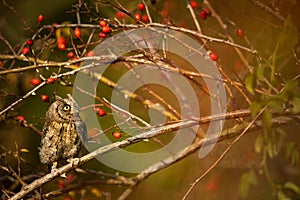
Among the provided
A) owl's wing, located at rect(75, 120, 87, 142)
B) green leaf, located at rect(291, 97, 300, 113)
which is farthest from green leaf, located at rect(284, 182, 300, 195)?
owl's wing, located at rect(75, 120, 87, 142)

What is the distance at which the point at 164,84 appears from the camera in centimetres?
219

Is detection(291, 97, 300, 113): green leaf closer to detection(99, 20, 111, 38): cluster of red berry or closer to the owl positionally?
detection(99, 20, 111, 38): cluster of red berry

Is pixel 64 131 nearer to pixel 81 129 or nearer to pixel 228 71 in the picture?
pixel 81 129

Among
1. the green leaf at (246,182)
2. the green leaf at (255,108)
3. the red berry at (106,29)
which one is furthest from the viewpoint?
the red berry at (106,29)

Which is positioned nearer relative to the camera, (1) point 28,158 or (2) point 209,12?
(2) point 209,12

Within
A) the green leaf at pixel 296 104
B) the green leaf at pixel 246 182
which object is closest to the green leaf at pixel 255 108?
the green leaf at pixel 296 104

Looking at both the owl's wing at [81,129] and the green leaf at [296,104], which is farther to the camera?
the owl's wing at [81,129]

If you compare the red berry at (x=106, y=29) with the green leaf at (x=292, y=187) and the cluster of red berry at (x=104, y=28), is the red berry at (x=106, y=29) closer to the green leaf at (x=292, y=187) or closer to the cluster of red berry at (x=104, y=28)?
the cluster of red berry at (x=104, y=28)

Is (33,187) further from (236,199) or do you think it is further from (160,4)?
(160,4)

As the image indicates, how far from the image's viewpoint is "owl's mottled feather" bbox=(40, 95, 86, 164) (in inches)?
73.7

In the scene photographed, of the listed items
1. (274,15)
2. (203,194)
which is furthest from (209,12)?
(203,194)

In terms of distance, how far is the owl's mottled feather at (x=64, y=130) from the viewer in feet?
6.14

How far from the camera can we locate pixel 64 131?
6.18 ft

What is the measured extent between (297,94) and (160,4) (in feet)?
4.59
